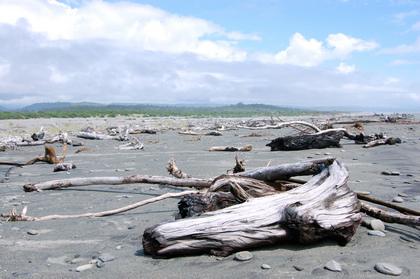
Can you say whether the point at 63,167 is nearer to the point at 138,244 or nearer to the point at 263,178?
the point at 138,244

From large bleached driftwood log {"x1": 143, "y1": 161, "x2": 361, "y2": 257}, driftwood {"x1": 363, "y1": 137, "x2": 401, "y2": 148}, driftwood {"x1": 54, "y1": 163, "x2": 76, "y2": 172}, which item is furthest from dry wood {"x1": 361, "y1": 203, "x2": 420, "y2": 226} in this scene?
driftwood {"x1": 363, "y1": 137, "x2": 401, "y2": 148}

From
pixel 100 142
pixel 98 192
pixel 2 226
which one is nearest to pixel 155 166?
pixel 98 192

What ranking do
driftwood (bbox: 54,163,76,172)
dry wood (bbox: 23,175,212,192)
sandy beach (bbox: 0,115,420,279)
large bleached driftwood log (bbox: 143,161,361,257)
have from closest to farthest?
sandy beach (bbox: 0,115,420,279) → large bleached driftwood log (bbox: 143,161,361,257) → dry wood (bbox: 23,175,212,192) → driftwood (bbox: 54,163,76,172)

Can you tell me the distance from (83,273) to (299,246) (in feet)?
5.80

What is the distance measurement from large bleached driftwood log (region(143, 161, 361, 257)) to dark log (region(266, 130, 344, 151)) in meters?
7.11

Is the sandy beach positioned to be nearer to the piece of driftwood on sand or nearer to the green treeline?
the piece of driftwood on sand

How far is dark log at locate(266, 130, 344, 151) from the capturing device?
10188 millimetres

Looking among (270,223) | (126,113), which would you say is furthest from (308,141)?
(126,113)

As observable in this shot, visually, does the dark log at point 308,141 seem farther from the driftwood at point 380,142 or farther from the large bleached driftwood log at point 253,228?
the large bleached driftwood log at point 253,228

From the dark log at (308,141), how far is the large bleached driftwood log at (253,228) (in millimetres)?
7108

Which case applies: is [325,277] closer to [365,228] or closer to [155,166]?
[365,228]

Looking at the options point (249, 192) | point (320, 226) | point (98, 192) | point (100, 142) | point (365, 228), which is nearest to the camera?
point (320, 226)

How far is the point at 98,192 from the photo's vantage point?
5.73 metres

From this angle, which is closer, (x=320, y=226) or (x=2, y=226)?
(x=320, y=226)
